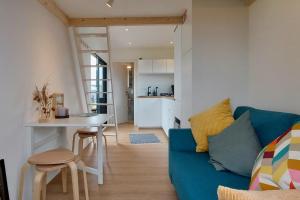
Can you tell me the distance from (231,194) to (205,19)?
7.91 ft

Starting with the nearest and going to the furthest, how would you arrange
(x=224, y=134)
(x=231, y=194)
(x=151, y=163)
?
1. (x=231, y=194)
2. (x=224, y=134)
3. (x=151, y=163)

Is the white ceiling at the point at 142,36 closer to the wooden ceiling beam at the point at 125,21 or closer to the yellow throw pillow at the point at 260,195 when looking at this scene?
the wooden ceiling beam at the point at 125,21

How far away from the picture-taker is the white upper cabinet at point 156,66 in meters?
6.88

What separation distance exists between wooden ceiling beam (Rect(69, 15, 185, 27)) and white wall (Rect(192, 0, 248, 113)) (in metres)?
0.78

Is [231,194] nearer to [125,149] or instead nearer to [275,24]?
[275,24]

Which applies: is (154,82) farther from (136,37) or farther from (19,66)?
(19,66)

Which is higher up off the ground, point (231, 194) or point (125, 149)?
point (231, 194)

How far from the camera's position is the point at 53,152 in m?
2.11

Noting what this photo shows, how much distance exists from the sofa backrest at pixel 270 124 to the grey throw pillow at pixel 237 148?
77 millimetres

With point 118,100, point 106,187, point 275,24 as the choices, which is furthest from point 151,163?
point 118,100

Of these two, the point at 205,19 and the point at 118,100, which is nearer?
the point at 205,19

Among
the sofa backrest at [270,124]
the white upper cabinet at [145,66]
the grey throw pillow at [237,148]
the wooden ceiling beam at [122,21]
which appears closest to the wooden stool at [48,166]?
the grey throw pillow at [237,148]

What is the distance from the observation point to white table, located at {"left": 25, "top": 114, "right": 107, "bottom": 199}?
2309 millimetres

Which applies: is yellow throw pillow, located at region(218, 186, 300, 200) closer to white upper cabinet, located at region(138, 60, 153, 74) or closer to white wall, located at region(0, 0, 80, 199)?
white wall, located at region(0, 0, 80, 199)
